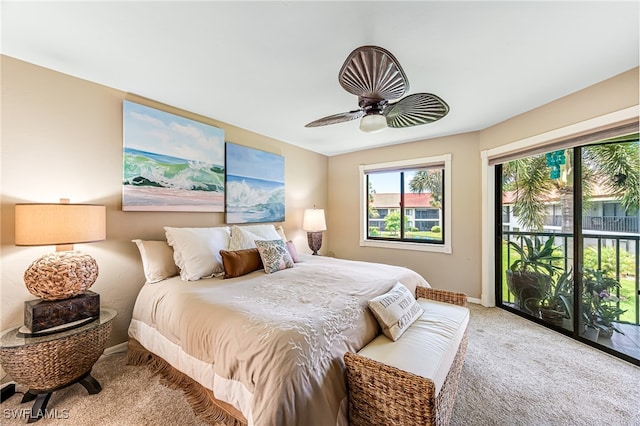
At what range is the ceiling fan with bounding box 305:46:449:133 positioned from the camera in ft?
4.79

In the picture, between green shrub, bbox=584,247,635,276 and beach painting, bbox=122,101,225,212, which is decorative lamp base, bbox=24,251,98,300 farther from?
green shrub, bbox=584,247,635,276

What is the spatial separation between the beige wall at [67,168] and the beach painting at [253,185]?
2.31 feet

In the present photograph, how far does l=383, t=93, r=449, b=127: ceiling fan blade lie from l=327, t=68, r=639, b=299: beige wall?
1480 mm

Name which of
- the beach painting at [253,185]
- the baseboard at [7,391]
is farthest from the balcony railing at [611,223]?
the baseboard at [7,391]

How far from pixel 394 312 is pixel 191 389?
1.46m

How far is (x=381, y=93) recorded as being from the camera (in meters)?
Result: 1.83

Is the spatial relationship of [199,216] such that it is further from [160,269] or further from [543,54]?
[543,54]

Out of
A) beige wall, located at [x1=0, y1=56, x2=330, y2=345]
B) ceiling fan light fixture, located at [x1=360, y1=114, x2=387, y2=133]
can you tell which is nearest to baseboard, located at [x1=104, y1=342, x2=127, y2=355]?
beige wall, located at [x1=0, y1=56, x2=330, y2=345]

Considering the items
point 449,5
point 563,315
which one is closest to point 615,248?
point 563,315

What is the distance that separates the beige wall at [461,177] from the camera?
229cm

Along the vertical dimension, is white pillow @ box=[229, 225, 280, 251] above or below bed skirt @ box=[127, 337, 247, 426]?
Answer: above

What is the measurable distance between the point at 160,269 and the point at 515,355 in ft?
10.7

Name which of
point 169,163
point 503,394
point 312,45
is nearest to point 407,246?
point 503,394

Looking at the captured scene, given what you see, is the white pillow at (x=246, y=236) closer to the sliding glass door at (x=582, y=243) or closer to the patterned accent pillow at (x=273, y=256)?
the patterned accent pillow at (x=273, y=256)
